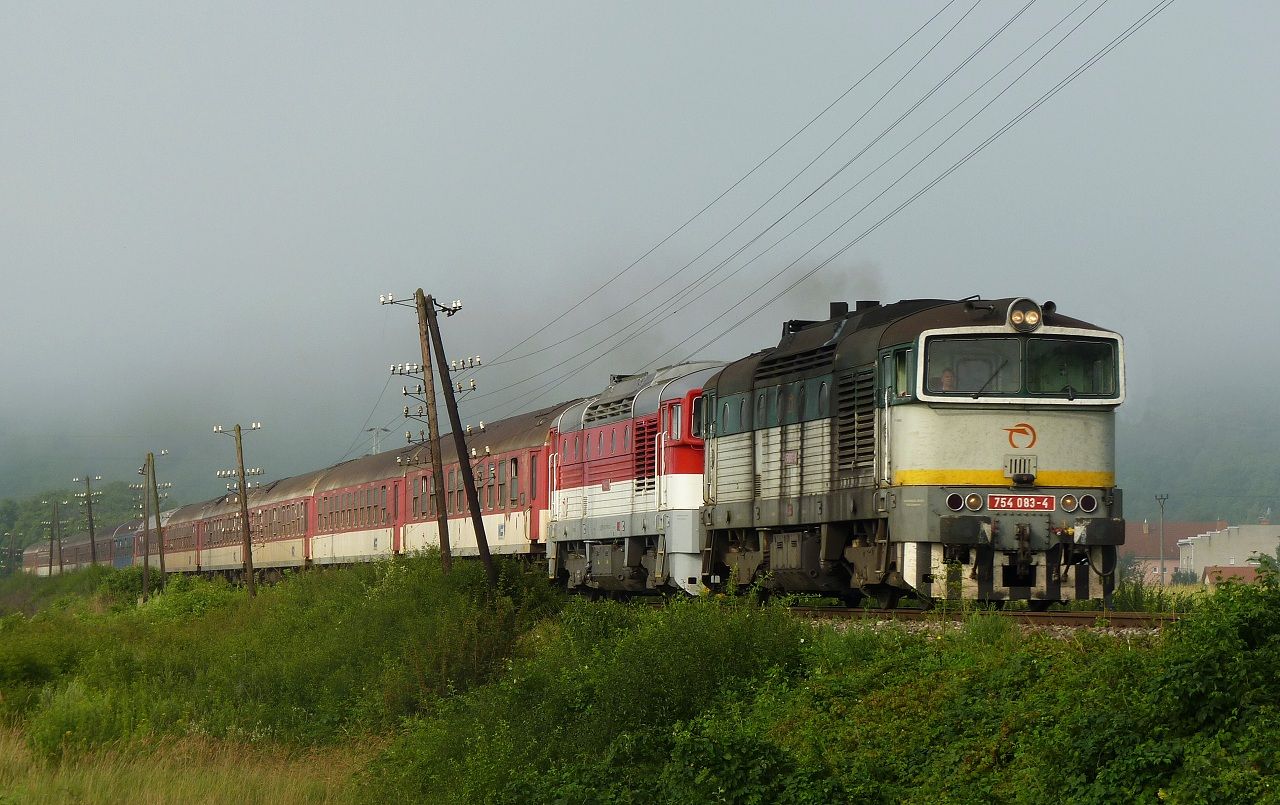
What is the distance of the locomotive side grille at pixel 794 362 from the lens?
2119cm

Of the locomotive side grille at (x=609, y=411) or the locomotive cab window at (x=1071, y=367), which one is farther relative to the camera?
the locomotive side grille at (x=609, y=411)

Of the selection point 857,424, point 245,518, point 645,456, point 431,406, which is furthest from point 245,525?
point 857,424

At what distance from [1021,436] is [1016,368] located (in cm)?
93

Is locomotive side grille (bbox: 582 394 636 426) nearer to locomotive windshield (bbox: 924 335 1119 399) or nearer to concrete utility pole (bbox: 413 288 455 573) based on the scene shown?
concrete utility pole (bbox: 413 288 455 573)

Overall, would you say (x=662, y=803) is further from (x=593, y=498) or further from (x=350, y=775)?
(x=593, y=498)

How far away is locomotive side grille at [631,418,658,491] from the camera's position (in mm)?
27719

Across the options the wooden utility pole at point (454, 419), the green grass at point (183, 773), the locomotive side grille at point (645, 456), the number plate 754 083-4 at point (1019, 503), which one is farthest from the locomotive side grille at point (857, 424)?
the wooden utility pole at point (454, 419)

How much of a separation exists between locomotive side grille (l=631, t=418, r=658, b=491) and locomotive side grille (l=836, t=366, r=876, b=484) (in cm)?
748

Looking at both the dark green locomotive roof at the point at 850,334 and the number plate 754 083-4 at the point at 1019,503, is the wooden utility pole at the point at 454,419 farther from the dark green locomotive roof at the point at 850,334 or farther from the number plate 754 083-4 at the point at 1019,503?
the number plate 754 083-4 at the point at 1019,503

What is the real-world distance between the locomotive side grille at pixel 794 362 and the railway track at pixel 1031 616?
3751mm

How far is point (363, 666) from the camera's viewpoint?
29016 millimetres

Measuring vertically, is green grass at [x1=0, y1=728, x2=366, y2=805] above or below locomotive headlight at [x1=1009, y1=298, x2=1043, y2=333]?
below

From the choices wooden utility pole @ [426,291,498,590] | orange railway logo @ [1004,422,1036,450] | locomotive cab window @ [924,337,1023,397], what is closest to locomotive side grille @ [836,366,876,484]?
locomotive cab window @ [924,337,1023,397]

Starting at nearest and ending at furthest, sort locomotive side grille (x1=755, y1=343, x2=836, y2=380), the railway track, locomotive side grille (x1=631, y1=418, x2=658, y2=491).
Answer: the railway track → locomotive side grille (x1=755, y1=343, x2=836, y2=380) → locomotive side grille (x1=631, y1=418, x2=658, y2=491)
